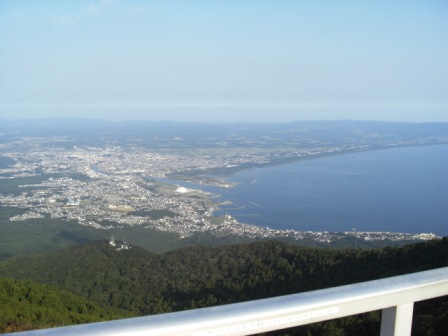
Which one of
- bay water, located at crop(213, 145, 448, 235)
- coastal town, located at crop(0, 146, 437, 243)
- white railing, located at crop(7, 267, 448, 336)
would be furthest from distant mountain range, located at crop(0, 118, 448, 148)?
white railing, located at crop(7, 267, 448, 336)

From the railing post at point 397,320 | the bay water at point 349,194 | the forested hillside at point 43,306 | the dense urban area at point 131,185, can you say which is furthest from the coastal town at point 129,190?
the railing post at point 397,320

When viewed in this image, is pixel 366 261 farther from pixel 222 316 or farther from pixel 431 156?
pixel 431 156

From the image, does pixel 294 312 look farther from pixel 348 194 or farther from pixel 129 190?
pixel 348 194

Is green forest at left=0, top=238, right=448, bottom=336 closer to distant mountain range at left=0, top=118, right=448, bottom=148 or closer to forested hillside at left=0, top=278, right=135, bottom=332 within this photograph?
forested hillside at left=0, top=278, right=135, bottom=332

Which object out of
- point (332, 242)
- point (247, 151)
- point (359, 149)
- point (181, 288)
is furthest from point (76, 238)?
point (359, 149)

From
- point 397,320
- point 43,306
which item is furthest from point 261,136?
point 397,320
